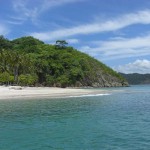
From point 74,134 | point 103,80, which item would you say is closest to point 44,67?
point 103,80

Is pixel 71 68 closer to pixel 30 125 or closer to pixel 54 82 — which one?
pixel 54 82

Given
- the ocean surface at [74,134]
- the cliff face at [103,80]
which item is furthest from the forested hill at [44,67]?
the ocean surface at [74,134]

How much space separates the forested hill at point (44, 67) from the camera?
98.9 m

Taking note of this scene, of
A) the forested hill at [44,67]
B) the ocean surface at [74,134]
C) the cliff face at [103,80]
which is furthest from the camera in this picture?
the cliff face at [103,80]

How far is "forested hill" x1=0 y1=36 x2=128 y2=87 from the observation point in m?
98.9

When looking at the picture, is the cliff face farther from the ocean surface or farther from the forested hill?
the ocean surface

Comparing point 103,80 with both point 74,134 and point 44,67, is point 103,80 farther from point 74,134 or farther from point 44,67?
point 74,134

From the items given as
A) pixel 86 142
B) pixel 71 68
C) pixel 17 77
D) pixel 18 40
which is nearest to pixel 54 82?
pixel 71 68

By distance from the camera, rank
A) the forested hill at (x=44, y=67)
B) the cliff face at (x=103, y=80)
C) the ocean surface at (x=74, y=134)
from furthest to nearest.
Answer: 1. the cliff face at (x=103, y=80)
2. the forested hill at (x=44, y=67)
3. the ocean surface at (x=74, y=134)

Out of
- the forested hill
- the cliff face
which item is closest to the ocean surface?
the forested hill

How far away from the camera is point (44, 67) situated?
427 feet

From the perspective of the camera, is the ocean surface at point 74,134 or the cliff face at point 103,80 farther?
the cliff face at point 103,80

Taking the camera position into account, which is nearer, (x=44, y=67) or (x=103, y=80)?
(x=44, y=67)

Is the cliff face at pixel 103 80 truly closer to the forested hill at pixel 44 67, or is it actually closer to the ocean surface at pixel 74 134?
the forested hill at pixel 44 67
